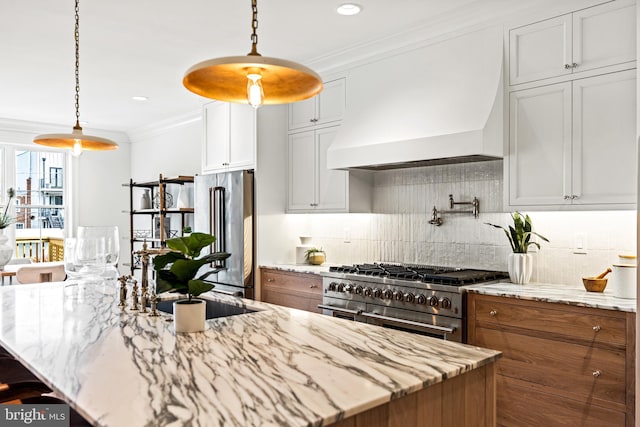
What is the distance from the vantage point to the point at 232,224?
4.63m

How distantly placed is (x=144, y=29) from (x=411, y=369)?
10.2 feet

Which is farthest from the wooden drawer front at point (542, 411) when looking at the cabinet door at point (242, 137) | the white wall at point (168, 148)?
the white wall at point (168, 148)

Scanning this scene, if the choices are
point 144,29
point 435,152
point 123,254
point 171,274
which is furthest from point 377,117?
point 123,254

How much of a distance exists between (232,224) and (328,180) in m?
0.98

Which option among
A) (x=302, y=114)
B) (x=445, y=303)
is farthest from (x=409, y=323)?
(x=302, y=114)

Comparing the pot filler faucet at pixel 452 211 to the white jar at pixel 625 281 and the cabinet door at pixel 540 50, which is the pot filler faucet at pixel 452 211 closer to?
the cabinet door at pixel 540 50

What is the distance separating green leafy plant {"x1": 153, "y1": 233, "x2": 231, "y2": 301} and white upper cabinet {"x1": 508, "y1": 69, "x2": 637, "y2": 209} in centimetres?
202

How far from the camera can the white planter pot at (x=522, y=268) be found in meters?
3.21

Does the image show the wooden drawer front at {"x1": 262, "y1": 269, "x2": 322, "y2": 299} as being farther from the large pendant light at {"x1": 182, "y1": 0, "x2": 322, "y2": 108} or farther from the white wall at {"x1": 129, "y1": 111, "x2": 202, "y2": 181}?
the white wall at {"x1": 129, "y1": 111, "x2": 202, "y2": 181}

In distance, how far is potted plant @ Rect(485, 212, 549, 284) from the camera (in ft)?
10.5

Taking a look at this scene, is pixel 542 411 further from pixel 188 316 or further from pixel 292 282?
pixel 292 282

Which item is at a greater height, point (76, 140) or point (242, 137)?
point (242, 137)

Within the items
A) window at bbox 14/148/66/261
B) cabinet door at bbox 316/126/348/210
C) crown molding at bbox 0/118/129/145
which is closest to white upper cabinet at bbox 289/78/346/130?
cabinet door at bbox 316/126/348/210

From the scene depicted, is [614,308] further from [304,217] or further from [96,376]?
[304,217]
